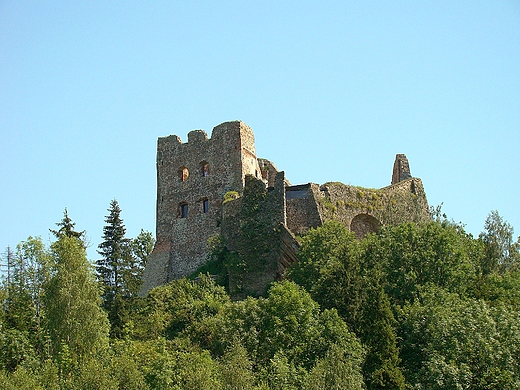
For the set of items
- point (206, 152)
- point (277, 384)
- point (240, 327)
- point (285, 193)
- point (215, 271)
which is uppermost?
point (206, 152)

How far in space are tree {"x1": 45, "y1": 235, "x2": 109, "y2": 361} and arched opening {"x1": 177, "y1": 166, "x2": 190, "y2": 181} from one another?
650 inches

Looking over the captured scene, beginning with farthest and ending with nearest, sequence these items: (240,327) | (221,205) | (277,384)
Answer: (221,205) < (240,327) < (277,384)

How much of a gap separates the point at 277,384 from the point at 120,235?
22.2 metres

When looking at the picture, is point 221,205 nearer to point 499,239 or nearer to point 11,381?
point 499,239

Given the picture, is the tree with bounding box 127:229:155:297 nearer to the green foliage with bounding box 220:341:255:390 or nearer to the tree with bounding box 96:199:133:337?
the tree with bounding box 96:199:133:337

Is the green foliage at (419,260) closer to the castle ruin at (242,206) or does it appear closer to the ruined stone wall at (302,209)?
the ruined stone wall at (302,209)

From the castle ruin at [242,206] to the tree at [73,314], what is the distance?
9.52 metres

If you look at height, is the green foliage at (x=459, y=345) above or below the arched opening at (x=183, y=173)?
below

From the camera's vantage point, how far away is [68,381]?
4141 centimetres

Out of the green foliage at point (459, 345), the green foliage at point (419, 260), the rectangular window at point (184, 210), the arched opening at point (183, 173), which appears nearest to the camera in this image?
the green foliage at point (459, 345)

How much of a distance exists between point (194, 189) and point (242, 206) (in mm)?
Answer: 6489

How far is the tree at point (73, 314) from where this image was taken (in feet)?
145

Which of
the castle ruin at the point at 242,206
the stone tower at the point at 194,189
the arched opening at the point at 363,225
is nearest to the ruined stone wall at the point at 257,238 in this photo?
the castle ruin at the point at 242,206

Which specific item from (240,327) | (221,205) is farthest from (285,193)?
(240,327)
